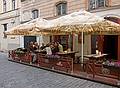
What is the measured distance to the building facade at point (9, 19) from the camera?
28.5m

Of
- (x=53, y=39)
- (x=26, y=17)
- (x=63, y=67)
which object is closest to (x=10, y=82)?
(x=63, y=67)

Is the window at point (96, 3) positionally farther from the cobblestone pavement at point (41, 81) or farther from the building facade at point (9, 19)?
the building facade at point (9, 19)

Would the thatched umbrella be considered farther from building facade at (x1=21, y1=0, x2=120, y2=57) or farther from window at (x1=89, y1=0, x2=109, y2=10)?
window at (x1=89, y1=0, x2=109, y2=10)

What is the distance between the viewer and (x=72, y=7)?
19828mm

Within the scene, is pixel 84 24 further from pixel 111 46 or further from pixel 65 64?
pixel 111 46

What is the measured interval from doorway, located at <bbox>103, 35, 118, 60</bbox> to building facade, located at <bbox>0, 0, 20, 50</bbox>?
13.0 meters

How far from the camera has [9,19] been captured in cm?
3017

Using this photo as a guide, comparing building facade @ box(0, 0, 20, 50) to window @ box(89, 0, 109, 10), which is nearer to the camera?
window @ box(89, 0, 109, 10)

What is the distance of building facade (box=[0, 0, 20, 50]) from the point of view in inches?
1123

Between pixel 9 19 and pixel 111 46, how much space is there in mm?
16194

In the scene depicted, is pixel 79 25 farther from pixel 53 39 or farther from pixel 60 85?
pixel 53 39

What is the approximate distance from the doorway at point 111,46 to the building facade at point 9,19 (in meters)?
13.0

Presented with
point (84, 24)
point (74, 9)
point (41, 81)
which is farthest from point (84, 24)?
point (74, 9)

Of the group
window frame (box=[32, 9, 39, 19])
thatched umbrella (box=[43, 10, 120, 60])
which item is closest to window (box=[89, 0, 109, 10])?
thatched umbrella (box=[43, 10, 120, 60])
